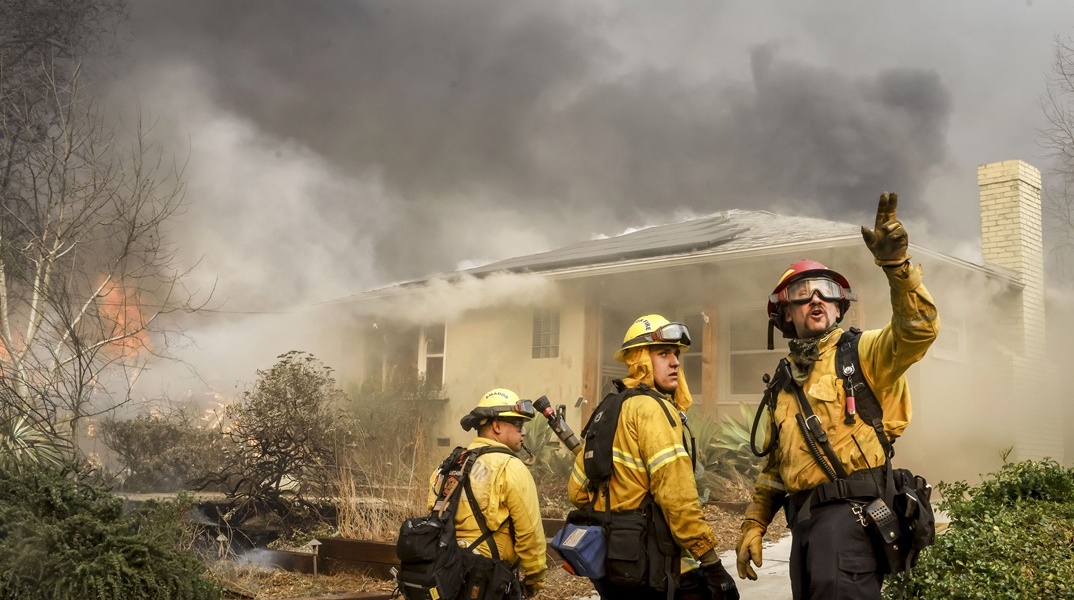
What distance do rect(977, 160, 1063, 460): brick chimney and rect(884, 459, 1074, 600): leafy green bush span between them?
9409 millimetres

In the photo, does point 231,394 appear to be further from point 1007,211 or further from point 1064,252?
point 1064,252

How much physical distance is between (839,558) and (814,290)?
0.98 metres

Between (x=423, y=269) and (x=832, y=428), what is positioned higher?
(x=423, y=269)

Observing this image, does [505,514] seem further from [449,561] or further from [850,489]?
[850,489]

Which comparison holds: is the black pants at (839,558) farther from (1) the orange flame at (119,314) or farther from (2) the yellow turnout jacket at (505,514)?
(1) the orange flame at (119,314)

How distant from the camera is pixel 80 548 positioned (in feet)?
15.6

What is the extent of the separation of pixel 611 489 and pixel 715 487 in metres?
6.04

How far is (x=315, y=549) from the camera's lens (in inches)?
293

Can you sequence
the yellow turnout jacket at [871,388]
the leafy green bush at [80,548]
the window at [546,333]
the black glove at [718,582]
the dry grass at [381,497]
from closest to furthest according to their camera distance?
the yellow turnout jacket at [871,388], the black glove at [718,582], the leafy green bush at [80,548], the dry grass at [381,497], the window at [546,333]

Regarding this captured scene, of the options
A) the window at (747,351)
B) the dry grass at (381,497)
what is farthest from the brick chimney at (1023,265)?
the dry grass at (381,497)

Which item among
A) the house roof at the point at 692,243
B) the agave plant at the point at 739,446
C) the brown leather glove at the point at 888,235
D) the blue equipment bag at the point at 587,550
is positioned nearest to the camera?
the brown leather glove at the point at 888,235

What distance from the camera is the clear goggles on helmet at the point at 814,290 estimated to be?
3.36m

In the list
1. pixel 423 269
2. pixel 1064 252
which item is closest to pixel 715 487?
pixel 423 269

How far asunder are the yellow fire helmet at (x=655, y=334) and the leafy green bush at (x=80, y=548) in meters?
2.89
